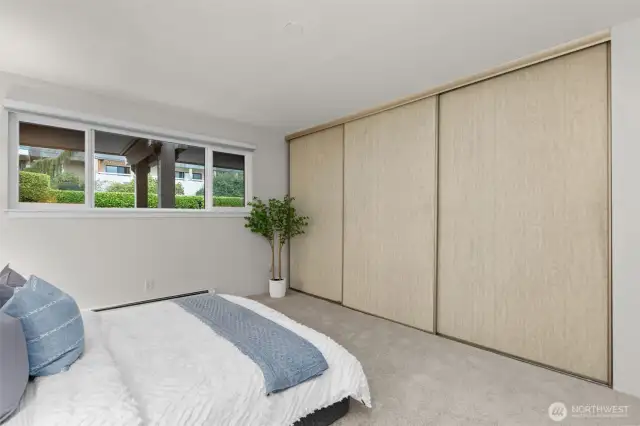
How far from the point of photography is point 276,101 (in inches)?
147

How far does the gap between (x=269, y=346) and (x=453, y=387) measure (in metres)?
1.38

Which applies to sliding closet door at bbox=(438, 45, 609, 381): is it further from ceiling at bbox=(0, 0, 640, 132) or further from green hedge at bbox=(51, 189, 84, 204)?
green hedge at bbox=(51, 189, 84, 204)

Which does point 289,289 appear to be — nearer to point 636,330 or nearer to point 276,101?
point 276,101

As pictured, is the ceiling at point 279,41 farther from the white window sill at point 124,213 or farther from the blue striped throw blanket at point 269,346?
the blue striped throw blanket at point 269,346

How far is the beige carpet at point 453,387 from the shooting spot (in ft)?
6.41

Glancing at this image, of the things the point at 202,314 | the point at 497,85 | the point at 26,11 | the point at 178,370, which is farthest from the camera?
the point at 497,85

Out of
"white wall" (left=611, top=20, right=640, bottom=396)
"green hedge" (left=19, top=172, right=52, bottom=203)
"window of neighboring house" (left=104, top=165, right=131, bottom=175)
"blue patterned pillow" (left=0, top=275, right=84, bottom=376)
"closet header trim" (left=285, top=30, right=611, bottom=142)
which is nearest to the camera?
"blue patterned pillow" (left=0, top=275, right=84, bottom=376)

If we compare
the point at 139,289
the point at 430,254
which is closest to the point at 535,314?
the point at 430,254

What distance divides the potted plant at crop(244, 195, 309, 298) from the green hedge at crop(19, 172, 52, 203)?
2.20 metres

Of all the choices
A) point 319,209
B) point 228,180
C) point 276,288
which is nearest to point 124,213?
point 228,180

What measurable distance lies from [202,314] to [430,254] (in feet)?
7.35

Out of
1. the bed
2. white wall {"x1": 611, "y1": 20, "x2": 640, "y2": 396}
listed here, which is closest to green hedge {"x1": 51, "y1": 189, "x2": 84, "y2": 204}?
the bed

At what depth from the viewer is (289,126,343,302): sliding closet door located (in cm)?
451

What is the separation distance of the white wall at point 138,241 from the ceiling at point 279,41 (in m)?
0.28
